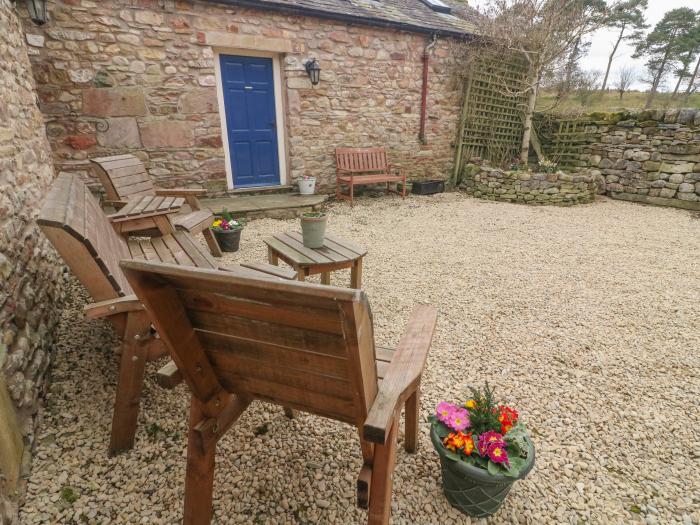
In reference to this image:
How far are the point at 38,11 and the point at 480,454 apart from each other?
225 inches

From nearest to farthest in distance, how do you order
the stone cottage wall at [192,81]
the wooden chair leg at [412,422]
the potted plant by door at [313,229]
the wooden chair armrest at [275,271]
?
the wooden chair leg at [412,422] < the wooden chair armrest at [275,271] < the potted plant by door at [313,229] < the stone cottage wall at [192,81]

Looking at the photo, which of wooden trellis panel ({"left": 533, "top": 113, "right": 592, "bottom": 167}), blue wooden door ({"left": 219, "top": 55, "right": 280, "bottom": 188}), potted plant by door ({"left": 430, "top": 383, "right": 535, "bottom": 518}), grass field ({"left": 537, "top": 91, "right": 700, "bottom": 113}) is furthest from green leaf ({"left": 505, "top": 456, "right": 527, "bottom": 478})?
grass field ({"left": 537, "top": 91, "right": 700, "bottom": 113})

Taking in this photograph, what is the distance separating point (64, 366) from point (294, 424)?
1.31m

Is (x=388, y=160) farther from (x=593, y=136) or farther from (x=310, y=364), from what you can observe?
(x=310, y=364)

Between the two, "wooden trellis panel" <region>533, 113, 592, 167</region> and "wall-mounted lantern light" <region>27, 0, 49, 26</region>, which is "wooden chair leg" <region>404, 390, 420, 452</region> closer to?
"wall-mounted lantern light" <region>27, 0, 49, 26</region>

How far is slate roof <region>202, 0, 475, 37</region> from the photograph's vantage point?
520cm

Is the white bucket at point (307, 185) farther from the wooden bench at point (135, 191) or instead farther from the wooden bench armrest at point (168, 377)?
Result: the wooden bench armrest at point (168, 377)

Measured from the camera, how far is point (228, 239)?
394 cm

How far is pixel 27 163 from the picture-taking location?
284 cm

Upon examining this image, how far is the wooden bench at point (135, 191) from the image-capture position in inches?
132

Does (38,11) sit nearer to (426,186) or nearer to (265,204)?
(265,204)

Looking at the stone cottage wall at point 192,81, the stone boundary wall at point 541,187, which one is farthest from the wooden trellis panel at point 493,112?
the stone boundary wall at point 541,187

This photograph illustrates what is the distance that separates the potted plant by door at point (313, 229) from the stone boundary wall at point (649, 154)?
6695mm

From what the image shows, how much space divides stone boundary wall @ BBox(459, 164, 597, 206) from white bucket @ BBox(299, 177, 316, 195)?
3.34 metres
